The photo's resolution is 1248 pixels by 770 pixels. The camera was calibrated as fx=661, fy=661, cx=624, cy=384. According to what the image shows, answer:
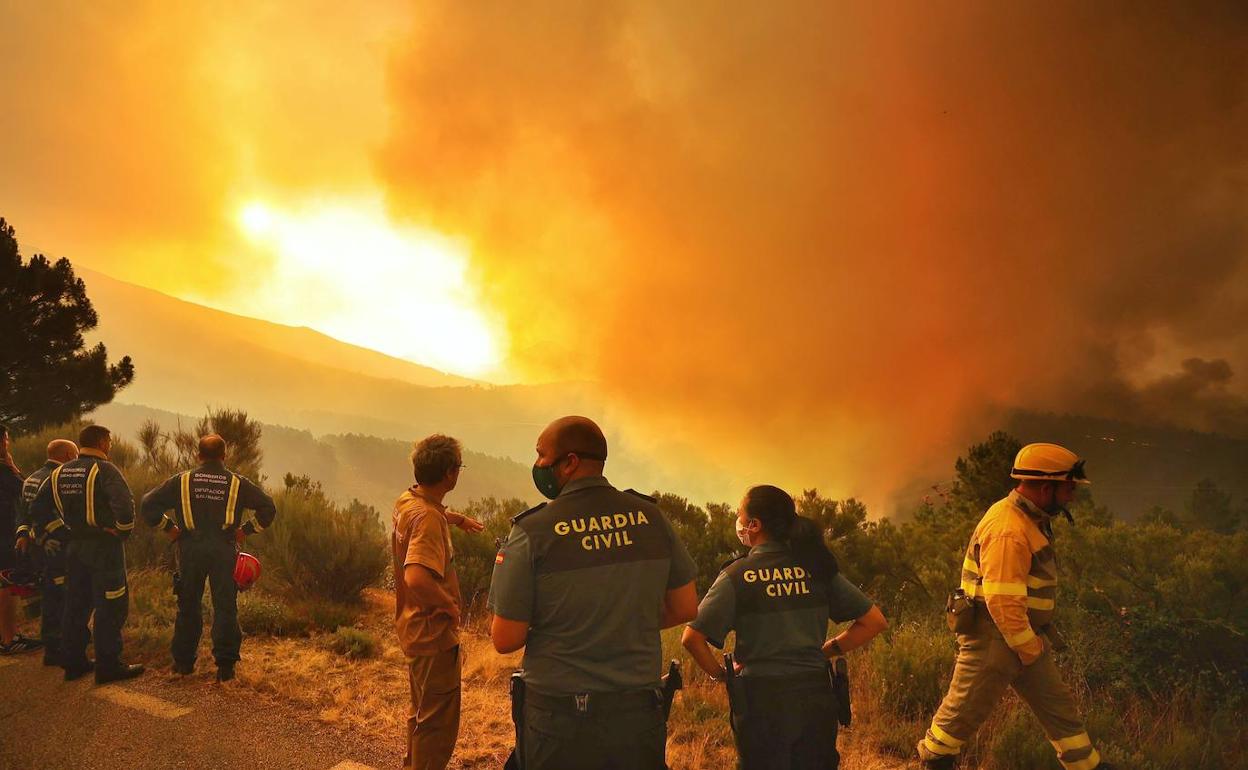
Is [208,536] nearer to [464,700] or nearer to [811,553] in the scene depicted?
[464,700]

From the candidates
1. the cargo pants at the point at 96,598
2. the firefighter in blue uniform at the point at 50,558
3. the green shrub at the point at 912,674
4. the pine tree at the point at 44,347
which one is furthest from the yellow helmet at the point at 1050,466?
the pine tree at the point at 44,347

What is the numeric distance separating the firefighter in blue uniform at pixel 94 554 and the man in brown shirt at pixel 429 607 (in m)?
3.57

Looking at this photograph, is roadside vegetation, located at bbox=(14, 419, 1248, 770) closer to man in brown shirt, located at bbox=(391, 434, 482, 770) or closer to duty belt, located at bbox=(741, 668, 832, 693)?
man in brown shirt, located at bbox=(391, 434, 482, 770)

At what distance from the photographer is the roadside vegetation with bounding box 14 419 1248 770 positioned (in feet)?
16.0

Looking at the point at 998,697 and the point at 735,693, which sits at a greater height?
the point at 735,693

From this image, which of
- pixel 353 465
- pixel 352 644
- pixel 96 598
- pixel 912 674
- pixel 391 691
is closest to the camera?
pixel 912 674

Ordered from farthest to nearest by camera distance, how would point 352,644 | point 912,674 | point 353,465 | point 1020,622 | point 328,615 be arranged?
point 353,465
point 328,615
point 352,644
point 912,674
point 1020,622

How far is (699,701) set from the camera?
5.59 m

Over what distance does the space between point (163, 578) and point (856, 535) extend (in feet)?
33.0

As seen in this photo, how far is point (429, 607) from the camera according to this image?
370 centimetres

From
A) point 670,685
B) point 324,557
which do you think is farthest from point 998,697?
point 324,557

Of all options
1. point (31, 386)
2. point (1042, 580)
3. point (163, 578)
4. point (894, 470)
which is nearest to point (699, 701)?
point (1042, 580)

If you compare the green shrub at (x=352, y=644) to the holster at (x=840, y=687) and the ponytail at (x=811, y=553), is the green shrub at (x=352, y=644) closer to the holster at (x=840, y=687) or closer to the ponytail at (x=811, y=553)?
the holster at (x=840, y=687)

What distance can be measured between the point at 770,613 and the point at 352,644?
18.8 feet
